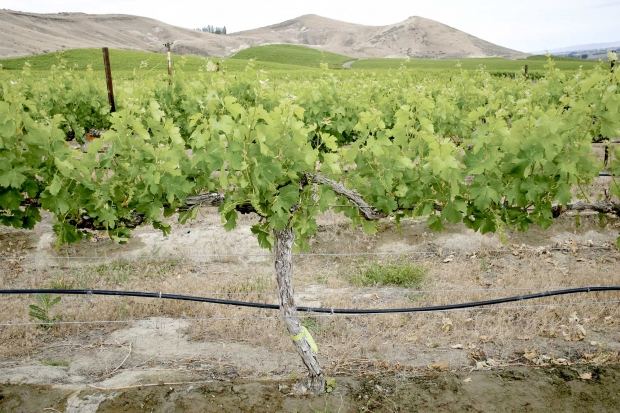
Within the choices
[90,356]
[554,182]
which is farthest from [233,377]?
[554,182]

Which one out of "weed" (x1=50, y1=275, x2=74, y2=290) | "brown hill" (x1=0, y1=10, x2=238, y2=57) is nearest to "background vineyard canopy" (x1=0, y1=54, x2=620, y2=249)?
"weed" (x1=50, y1=275, x2=74, y2=290)

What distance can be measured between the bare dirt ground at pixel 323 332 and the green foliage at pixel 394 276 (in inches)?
3.7

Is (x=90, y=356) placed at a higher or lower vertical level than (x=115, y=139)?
lower

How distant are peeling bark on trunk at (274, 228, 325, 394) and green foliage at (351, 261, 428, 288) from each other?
8.44ft

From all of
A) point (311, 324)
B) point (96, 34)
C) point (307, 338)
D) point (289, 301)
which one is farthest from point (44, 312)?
point (96, 34)

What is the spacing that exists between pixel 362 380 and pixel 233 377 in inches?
50.7

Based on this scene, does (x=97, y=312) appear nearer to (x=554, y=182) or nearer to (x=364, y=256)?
(x=364, y=256)

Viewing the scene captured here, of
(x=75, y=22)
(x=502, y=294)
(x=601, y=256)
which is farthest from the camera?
(x=75, y=22)

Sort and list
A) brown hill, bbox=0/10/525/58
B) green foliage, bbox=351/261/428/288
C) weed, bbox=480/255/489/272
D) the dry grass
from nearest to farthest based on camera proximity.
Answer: the dry grass
green foliage, bbox=351/261/428/288
weed, bbox=480/255/489/272
brown hill, bbox=0/10/525/58

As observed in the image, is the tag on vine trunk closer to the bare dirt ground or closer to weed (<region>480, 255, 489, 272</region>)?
the bare dirt ground

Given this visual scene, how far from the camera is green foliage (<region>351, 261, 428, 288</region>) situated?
6691 mm

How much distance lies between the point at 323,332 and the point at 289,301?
4.62 feet

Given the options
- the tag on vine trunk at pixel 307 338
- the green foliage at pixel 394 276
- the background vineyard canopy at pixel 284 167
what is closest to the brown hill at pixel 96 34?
the green foliage at pixel 394 276

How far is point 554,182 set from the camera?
4020 mm
